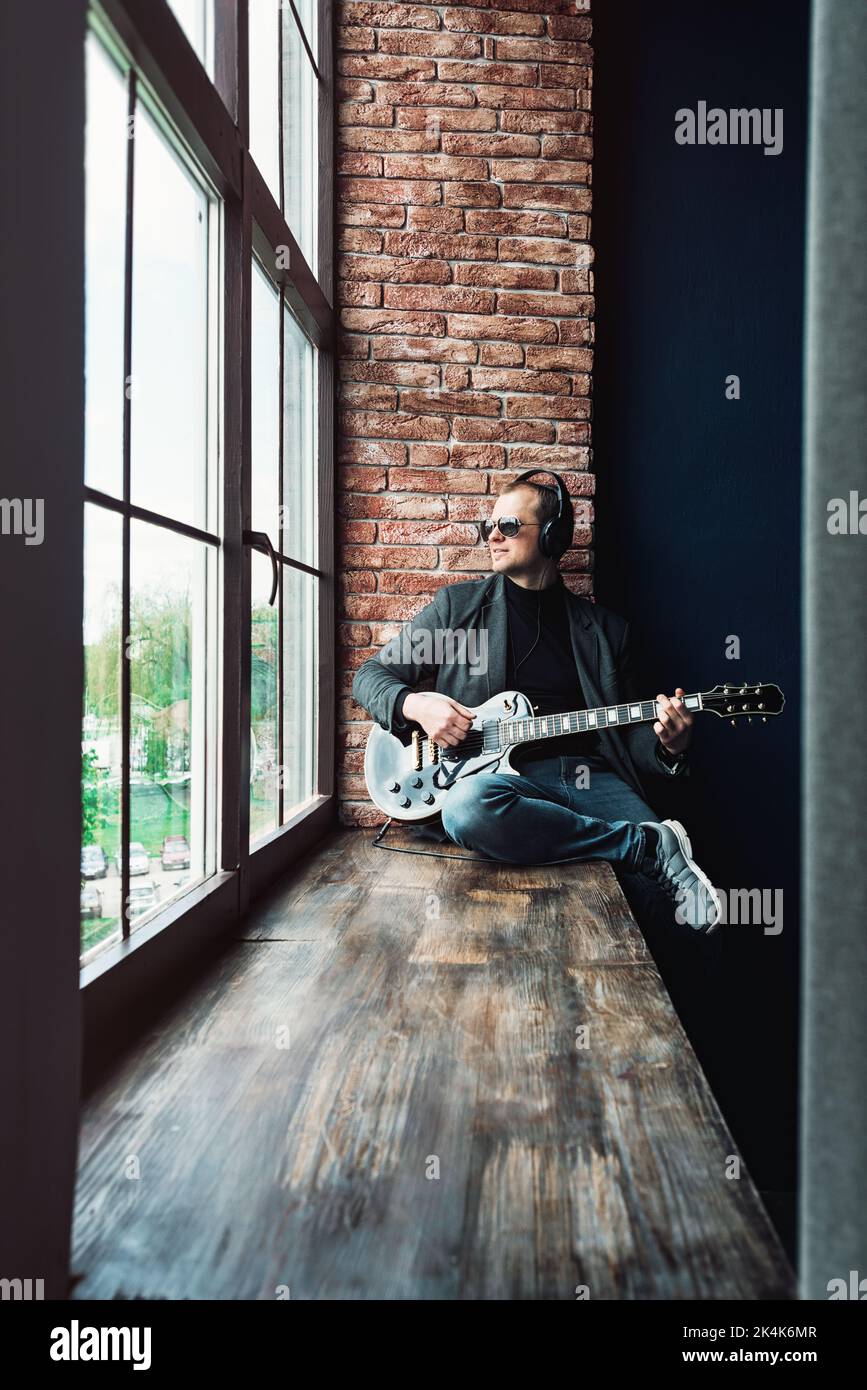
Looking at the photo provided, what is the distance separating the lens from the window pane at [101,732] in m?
1.31

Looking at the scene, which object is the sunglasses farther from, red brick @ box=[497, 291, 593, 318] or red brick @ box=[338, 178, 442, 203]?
red brick @ box=[338, 178, 442, 203]

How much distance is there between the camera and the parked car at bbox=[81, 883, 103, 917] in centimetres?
131

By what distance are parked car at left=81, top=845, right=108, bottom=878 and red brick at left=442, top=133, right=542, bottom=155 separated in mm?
2553

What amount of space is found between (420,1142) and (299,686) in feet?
6.08

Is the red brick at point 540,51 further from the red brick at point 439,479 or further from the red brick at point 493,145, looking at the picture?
the red brick at point 439,479

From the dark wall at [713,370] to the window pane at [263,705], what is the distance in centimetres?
132

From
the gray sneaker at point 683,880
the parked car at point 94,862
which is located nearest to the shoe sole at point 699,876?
the gray sneaker at point 683,880

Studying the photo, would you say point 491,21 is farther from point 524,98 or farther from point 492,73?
point 524,98

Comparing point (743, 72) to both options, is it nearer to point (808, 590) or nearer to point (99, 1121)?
point (808, 590)

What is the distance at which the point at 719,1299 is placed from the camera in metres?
0.79

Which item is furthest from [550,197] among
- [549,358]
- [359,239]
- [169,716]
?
[169,716]

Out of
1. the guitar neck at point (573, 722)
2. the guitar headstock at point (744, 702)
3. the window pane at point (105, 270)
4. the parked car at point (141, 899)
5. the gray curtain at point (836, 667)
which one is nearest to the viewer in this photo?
the gray curtain at point (836, 667)

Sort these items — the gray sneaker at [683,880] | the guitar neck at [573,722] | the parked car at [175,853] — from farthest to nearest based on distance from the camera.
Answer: the guitar neck at [573,722]
the gray sneaker at [683,880]
the parked car at [175,853]

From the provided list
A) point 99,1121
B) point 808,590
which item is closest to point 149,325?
point 99,1121
